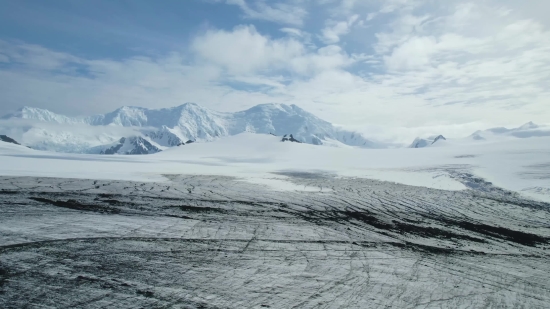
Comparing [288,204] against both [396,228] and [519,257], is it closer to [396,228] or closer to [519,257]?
[396,228]

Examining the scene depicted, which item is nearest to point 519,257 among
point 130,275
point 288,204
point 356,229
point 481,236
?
point 481,236

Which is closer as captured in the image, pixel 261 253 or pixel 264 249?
pixel 261 253

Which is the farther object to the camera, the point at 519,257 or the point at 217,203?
the point at 217,203
